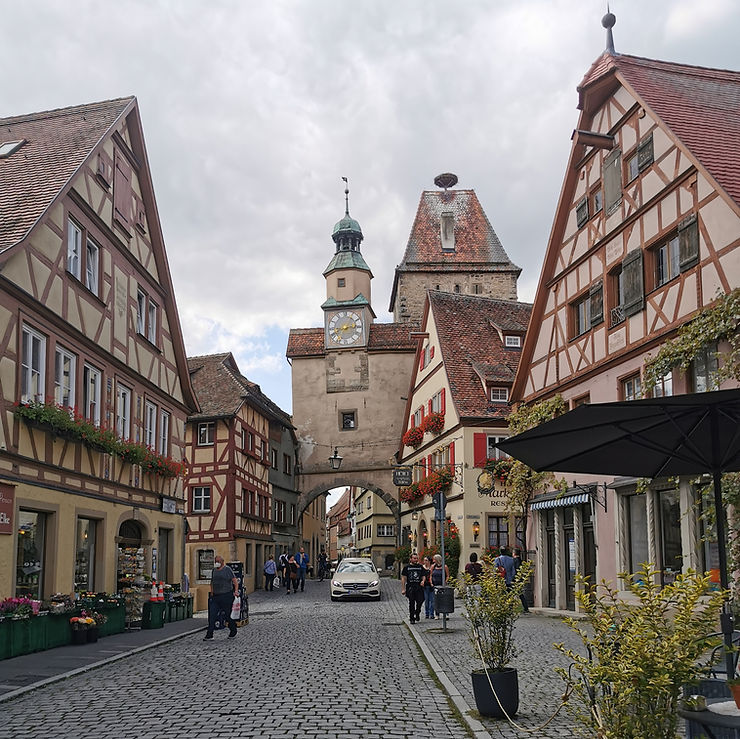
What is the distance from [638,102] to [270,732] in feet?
48.9

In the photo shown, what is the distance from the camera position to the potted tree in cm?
830

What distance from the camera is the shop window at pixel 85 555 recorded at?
17.6 metres

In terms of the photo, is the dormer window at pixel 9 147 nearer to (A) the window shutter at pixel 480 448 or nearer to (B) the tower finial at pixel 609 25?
(B) the tower finial at pixel 609 25

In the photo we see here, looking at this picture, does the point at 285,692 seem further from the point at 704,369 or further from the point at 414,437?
the point at 414,437

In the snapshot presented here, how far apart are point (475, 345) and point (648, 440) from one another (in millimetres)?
28383

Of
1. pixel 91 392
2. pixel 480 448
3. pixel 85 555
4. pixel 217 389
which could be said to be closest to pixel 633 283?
pixel 91 392

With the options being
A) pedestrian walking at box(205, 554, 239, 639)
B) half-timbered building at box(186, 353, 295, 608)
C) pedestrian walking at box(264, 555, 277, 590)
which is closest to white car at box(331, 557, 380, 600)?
half-timbered building at box(186, 353, 295, 608)

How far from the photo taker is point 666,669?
445 centimetres

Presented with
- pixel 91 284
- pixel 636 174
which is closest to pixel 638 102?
pixel 636 174

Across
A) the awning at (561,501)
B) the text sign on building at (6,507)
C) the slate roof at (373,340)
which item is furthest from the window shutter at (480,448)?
the text sign on building at (6,507)

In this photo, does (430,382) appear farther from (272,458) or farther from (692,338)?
(692,338)

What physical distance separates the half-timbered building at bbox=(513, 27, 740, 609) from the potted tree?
7.69 metres

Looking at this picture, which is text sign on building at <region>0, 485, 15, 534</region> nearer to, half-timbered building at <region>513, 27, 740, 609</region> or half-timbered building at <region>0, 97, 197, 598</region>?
half-timbered building at <region>0, 97, 197, 598</region>

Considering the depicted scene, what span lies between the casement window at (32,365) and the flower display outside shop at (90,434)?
24 centimetres
